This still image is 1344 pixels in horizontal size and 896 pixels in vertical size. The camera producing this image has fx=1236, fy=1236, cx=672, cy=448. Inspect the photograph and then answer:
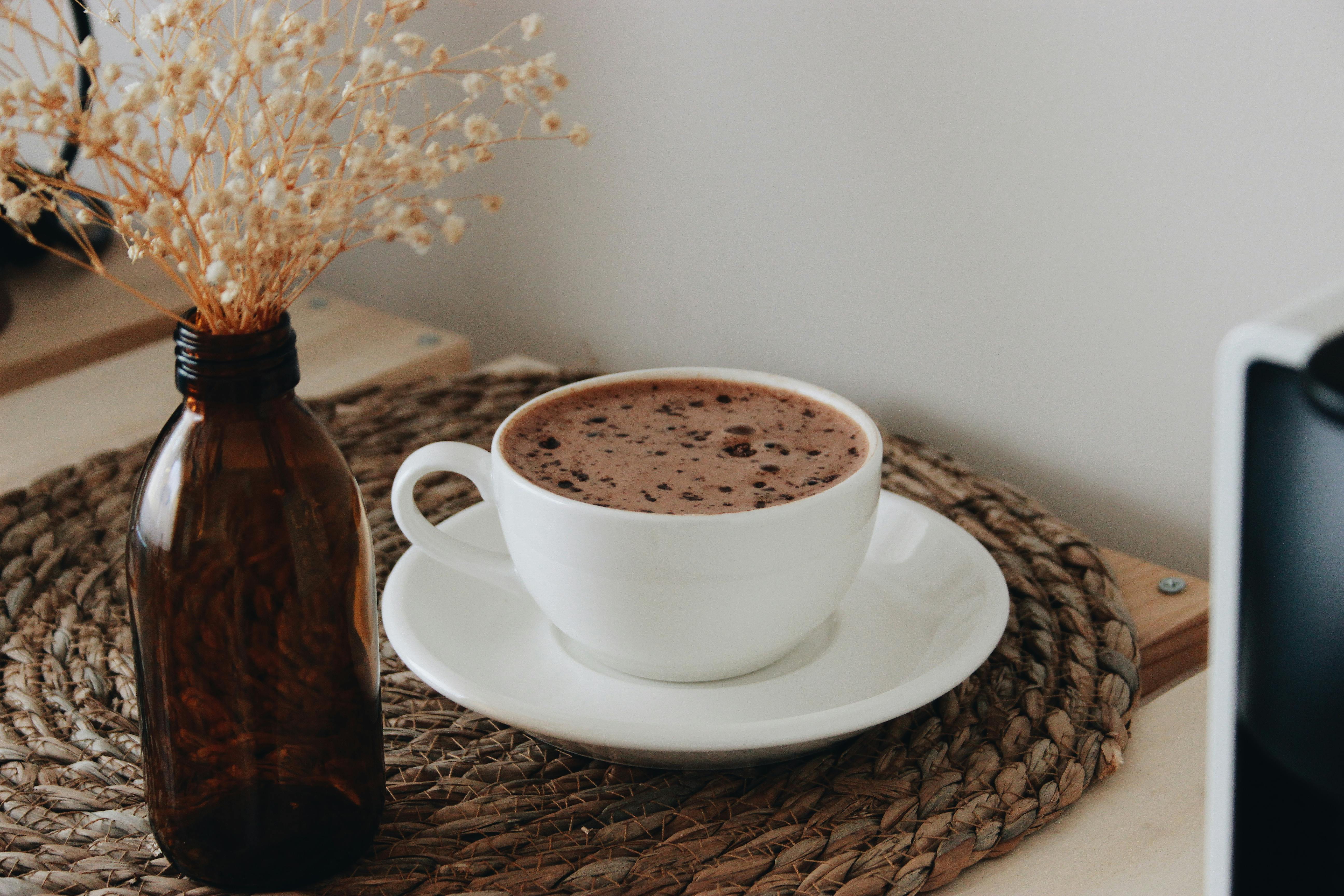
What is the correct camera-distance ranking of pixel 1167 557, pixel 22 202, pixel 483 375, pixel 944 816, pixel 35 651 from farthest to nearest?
pixel 483 375, pixel 1167 557, pixel 35 651, pixel 944 816, pixel 22 202

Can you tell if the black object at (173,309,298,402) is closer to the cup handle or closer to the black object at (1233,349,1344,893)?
the cup handle

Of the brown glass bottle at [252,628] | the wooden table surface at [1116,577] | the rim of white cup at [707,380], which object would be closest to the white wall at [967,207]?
the wooden table surface at [1116,577]

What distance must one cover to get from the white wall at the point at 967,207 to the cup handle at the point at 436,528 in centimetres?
40

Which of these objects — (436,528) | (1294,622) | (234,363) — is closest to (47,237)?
(436,528)

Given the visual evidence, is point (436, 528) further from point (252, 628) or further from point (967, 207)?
point (967, 207)

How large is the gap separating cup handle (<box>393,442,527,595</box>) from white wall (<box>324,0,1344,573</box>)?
0.40 metres

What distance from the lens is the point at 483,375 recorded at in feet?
3.25

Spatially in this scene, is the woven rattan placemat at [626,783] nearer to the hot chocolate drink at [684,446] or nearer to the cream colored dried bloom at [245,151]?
the hot chocolate drink at [684,446]

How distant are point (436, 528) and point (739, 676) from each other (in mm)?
173

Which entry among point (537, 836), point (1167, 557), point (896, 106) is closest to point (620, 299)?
point (896, 106)

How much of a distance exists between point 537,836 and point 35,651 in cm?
32

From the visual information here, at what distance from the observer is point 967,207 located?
83cm

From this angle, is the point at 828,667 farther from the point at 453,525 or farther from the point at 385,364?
the point at 385,364

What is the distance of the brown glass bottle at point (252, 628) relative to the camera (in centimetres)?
46
